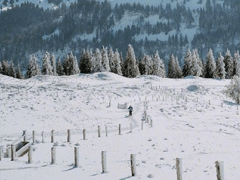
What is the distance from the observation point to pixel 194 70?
8238 centimetres

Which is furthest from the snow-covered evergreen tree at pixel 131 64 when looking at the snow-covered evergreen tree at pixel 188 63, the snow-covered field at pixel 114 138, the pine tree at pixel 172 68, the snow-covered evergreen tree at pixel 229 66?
the snow-covered field at pixel 114 138

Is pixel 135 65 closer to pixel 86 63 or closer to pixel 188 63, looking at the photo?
pixel 86 63

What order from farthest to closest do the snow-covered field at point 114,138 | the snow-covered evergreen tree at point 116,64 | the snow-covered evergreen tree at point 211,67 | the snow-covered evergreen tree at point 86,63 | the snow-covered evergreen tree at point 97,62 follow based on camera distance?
the snow-covered evergreen tree at point 116,64
the snow-covered evergreen tree at point 86,63
the snow-covered evergreen tree at point 211,67
the snow-covered evergreen tree at point 97,62
the snow-covered field at point 114,138

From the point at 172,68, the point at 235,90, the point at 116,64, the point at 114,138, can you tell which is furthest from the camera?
the point at 172,68

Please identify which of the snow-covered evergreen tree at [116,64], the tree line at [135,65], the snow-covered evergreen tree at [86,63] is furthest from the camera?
the snow-covered evergreen tree at [116,64]

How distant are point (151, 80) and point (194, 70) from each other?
19.3 m

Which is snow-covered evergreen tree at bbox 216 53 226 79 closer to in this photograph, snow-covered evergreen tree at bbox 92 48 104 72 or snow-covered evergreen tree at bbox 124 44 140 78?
snow-covered evergreen tree at bbox 124 44 140 78

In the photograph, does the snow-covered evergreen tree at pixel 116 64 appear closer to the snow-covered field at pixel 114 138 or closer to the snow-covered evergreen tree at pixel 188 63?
the snow-covered evergreen tree at pixel 188 63

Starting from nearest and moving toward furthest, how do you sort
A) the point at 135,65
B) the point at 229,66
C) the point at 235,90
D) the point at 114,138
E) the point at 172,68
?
the point at 114,138, the point at 235,90, the point at 135,65, the point at 229,66, the point at 172,68

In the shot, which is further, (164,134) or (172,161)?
(164,134)

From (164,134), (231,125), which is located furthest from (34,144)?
(231,125)

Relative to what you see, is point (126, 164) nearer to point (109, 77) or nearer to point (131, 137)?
point (131, 137)


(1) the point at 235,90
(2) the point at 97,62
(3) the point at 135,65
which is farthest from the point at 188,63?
(1) the point at 235,90

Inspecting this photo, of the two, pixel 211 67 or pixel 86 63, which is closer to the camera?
pixel 211 67
